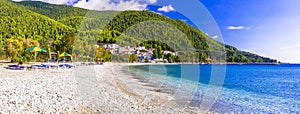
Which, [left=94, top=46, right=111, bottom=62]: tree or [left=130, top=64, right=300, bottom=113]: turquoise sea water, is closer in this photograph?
[left=130, top=64, right=300, bottom=113]: turquoise sea water

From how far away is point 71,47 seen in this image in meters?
40.4

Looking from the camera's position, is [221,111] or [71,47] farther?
[71,47]

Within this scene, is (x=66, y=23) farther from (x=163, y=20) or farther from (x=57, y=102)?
(x=57, y=102)

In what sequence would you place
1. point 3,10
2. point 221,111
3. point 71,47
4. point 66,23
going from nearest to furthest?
point 221,111 < point 71,47 < point 3,10 < point 66,23

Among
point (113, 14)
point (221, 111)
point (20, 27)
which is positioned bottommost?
point (221, 111)

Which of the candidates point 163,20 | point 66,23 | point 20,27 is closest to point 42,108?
point 163,20

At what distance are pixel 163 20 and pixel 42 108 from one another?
9101 millimetres

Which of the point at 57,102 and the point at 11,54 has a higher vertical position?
the point at 11,54

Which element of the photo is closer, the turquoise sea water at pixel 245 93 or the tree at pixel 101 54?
the turquoise sea water at pixel 245 93

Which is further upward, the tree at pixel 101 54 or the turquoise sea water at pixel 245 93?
the tree at pixel 101 54

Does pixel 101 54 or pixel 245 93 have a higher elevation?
pixel 101 54

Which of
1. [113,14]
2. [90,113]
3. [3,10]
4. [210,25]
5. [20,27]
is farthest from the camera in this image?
[3,10]

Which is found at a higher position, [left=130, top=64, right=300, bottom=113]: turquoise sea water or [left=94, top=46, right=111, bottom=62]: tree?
[left=94, top=46, right=111, bottom=62]: tree

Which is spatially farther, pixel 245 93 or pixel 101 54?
pixel 101 54
